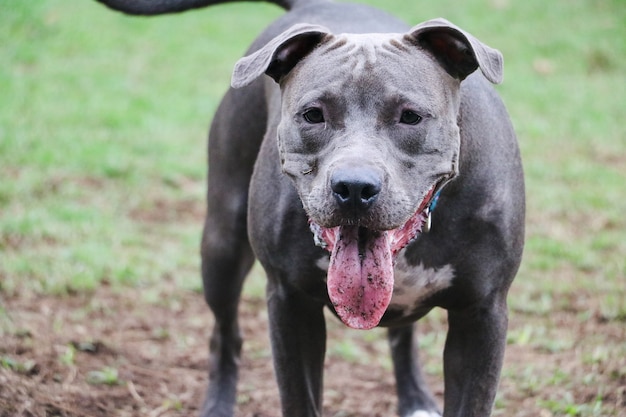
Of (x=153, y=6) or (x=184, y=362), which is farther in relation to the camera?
(x=184, y=362)

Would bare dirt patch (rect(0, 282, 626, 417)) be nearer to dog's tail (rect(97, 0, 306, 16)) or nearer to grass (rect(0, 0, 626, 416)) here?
grass (rect(0, 0, 626, 416))

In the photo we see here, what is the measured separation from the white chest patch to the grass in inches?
55.3

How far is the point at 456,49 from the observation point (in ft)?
11.7

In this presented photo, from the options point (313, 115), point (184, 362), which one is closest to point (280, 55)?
point (313, 115)

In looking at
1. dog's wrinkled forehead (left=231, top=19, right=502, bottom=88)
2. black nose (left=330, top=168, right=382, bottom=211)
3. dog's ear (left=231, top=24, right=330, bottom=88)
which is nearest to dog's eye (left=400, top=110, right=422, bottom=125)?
dog's wrinkled forehead (left=231, top=19, right=502, bottom=88)

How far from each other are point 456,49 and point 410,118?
1.14 ft

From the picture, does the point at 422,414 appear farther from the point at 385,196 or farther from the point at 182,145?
the point at 182,145

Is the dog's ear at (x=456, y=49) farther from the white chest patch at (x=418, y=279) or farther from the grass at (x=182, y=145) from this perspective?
the grass at (x=182, y=145)

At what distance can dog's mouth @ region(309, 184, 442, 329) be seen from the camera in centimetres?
333

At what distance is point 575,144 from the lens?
956 centimetres

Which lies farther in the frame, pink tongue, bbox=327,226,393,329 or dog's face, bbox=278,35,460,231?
pink tongue, bbox=327,226,393,329

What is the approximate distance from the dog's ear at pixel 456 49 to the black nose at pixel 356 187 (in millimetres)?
584

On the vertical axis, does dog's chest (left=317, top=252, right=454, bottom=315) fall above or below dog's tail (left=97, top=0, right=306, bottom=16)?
below

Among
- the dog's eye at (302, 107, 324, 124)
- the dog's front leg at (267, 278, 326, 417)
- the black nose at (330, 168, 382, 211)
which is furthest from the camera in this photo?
the dog's front leg at (267, 278, 326, 417)
